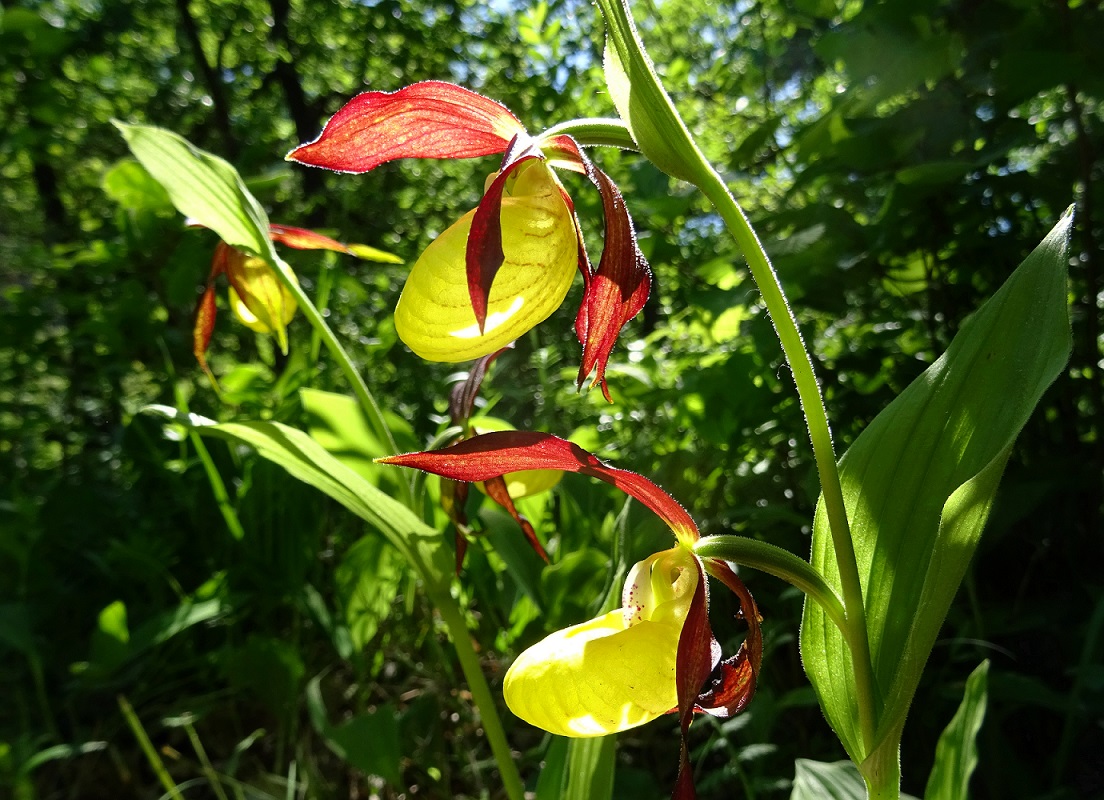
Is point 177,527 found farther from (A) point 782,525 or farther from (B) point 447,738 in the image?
(A) point 782,525

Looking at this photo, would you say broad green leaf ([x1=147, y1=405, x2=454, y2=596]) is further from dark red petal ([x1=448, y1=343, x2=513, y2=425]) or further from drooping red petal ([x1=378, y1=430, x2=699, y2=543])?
drooping red petal ([x1=378, y1=430, x2=699, y2=543])

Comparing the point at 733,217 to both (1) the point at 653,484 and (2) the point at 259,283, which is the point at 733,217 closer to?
(1) the point at 653,484

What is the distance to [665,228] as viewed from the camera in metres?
1.76

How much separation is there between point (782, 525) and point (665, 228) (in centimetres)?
74

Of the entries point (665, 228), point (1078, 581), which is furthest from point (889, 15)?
point (1078, 581)

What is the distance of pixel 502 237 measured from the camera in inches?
26.4

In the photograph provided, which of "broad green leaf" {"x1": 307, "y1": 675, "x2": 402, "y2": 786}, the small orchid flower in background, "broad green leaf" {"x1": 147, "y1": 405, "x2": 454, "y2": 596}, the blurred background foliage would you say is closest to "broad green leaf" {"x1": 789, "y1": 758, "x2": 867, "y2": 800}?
the blurred background foliage

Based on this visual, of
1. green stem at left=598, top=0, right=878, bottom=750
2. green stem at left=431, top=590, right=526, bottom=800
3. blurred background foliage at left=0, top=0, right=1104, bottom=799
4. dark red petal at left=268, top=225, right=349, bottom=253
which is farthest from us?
blurred background foliage at left=0, top=0, right=1104, bottom=799

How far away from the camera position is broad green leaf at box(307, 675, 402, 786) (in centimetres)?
116

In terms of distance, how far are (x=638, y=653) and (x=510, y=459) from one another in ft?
0.71

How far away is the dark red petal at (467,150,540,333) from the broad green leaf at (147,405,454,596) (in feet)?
1.23

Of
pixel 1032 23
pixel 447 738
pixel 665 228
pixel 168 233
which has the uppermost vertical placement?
pixel 168 233

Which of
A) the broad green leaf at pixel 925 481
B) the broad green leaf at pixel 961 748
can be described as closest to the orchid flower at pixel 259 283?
the broad green leaf at pixel 925 481

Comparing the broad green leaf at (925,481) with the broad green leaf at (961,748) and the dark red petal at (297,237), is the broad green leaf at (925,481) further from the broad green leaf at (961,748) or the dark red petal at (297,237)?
the dark red petal at (297,237)
